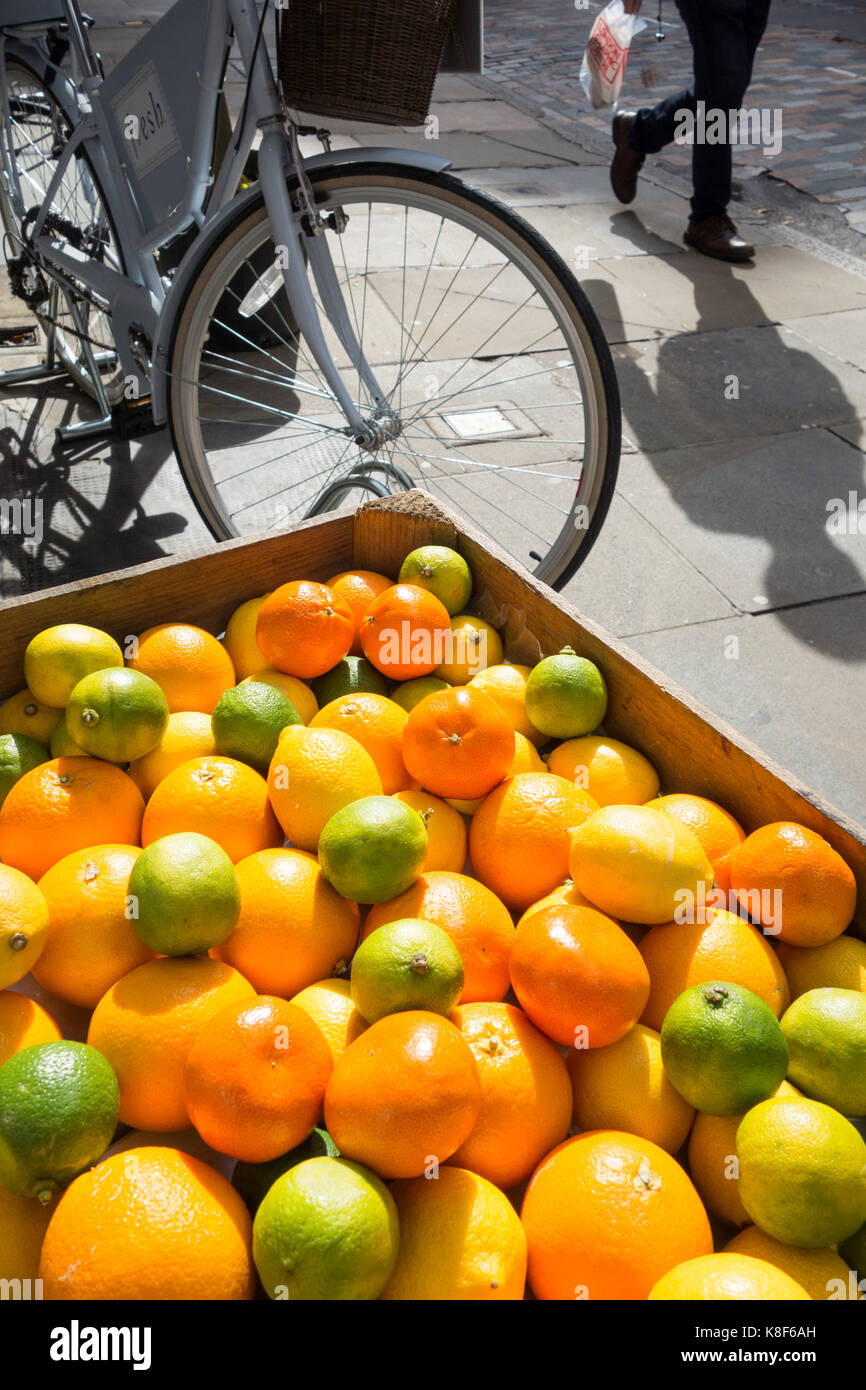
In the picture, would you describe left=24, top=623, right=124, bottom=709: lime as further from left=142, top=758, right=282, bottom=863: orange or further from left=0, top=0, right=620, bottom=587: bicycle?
left=0, top=0, right=620, bottom=587: bicycle

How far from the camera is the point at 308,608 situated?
1704mm

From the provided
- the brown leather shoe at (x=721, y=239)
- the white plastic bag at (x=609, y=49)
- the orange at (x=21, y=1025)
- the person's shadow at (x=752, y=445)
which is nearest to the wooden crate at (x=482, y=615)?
the orange at (x=21, y=1025)

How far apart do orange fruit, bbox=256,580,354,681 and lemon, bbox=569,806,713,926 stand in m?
0.59

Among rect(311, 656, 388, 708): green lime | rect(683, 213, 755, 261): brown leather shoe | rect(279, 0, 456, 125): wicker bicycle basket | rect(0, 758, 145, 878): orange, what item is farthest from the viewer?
rect(683, 213, 755, 261): brown leather shoe

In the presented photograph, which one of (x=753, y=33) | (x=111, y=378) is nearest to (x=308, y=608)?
(x=111, y=378)

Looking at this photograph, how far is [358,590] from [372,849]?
0.73m

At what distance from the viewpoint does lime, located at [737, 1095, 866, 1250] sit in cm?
102

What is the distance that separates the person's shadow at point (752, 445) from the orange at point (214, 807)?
2.19 m

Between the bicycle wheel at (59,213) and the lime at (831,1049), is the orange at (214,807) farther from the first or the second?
the bicycle wheel at (59,213)

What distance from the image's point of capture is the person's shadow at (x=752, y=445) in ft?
11.1

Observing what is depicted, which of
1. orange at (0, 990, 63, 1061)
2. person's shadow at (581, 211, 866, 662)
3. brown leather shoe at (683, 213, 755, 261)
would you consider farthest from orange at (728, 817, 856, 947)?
brown leather shoe at (683, 213, 755, 261)

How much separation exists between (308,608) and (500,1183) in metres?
0.94

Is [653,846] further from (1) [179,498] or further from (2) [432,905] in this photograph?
(1) [179,498]

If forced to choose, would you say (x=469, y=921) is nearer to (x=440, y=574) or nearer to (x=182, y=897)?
(x=182, y=897)
